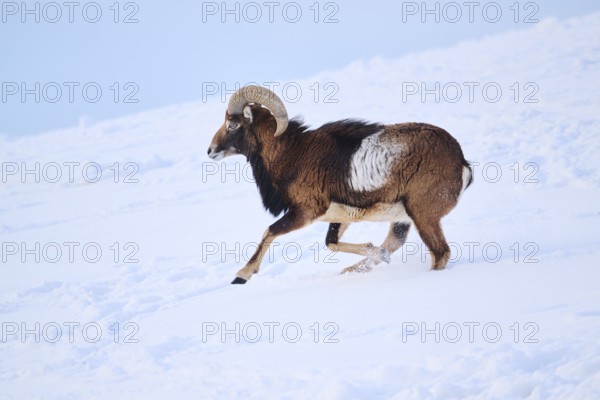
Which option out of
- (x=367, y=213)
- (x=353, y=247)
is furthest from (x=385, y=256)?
(x=367, y=213)

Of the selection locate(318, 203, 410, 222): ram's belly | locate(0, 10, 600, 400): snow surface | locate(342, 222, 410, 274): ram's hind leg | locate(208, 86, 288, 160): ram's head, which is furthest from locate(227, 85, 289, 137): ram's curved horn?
locate(0, 10, 600, 400): snow surface

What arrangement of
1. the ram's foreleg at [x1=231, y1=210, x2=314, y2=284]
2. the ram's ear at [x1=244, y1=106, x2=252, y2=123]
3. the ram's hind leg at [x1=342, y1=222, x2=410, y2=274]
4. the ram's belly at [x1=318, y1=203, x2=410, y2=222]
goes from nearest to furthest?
the ram's belly at [x1=318, y1=203, x2=410, y2=222], the ram's foreleg at [x1=231, y1=210, x2=314, y2=284], the ram's hind leg at [x1=342, y1=222, x2=410, y2=274], the ram's ear at [x1=244, y1=106, x2=252, y2=123]

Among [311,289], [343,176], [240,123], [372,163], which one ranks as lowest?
[311,289]

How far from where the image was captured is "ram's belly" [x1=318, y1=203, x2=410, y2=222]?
Answer: 9.35m

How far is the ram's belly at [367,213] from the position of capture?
368 inches

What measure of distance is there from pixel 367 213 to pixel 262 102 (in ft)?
7.13

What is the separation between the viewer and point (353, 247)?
1005cm

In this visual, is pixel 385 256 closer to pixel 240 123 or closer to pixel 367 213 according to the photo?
pixel 367 213

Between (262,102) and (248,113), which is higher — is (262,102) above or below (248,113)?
above

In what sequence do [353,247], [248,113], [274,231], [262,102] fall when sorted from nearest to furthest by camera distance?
1. [274,231]
2. [353,247]
3. [262,102]
4. [248,113]

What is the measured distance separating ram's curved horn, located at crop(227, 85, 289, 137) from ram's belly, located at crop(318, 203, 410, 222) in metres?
1.37

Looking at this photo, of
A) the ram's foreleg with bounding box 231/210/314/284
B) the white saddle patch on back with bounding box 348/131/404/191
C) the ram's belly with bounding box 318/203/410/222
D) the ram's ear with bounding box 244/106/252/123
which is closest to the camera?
the white saddle patch on back with bounding box 348/131/404/191

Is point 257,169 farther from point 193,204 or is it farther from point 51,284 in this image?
point 193,204

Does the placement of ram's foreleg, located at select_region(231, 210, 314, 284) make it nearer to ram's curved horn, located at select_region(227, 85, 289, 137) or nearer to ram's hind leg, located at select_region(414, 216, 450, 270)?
ram's curved horn, located at select_region(227, 85, 289, 137)
